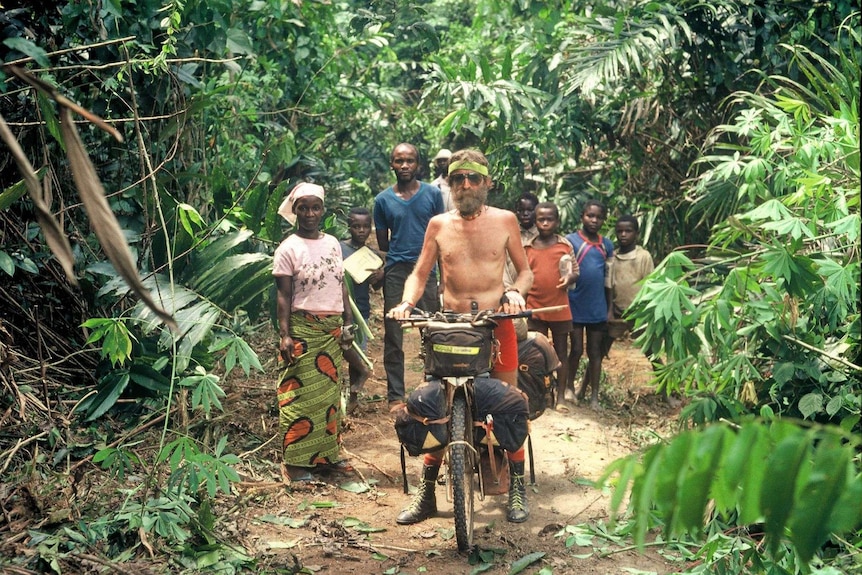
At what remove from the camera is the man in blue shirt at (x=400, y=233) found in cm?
710

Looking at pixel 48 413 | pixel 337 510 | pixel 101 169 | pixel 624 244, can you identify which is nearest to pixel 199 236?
pixel 101 169

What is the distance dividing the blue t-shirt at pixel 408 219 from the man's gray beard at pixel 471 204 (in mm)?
1885

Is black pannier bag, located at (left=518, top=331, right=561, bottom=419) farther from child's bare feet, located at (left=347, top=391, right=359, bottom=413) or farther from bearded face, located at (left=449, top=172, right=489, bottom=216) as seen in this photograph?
child's bare feet, located at (left=347, top=391, right=359, bottom=413)

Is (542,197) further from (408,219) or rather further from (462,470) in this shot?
(462,470)

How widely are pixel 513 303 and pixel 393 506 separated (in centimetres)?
153

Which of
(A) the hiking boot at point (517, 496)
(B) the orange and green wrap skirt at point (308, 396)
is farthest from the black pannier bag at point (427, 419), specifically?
(B) the orange and green wrap skirt at point (308, 396)

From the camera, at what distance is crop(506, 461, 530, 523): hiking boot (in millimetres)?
5176

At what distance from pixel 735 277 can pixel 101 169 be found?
410 centimetres

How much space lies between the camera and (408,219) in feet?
23.3

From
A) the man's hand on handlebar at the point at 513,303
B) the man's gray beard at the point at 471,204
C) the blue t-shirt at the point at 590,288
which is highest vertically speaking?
the man's gray beard at the point at 471,204

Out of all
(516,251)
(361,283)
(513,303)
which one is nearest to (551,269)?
(361,283)

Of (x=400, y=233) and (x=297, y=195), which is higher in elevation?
Answer: (x=297, y=195)

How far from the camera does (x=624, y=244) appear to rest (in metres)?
7.65

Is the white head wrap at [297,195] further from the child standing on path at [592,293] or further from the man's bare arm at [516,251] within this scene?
the child standing on path at [592,293]
